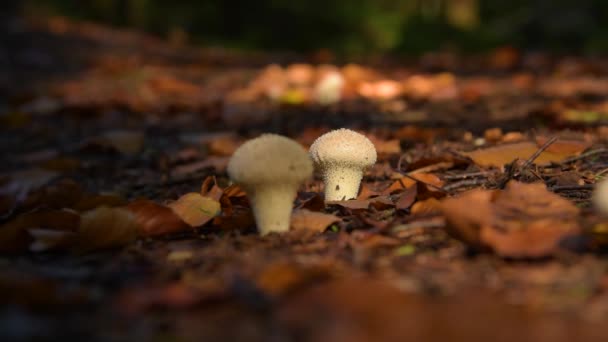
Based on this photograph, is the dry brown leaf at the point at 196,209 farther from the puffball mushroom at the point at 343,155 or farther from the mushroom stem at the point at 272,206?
the puffball mushroom at the point at 343,155

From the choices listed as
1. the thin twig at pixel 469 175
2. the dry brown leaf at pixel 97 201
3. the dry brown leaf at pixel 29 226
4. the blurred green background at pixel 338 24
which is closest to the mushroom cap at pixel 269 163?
the dry brown leaf at pixel 29 226

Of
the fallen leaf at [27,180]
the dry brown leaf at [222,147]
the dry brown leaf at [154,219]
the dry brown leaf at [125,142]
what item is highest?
the dry brown leaf at [154,219]

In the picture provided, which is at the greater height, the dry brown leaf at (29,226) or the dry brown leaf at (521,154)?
the dry brown leaf at (521,154)

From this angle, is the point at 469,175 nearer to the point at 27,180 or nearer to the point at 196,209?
the point at 196,209

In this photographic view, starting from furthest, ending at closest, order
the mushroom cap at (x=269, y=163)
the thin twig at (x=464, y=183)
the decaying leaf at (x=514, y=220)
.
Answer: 1. the thin twig at (x=464, y=183)
2. the mushroom cap at (x=269, y=163)
3. the decaying leaf at (x=514, y=220)

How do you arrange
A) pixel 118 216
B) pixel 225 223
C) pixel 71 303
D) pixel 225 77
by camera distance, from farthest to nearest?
pixel 225 77 < pixel 225 223 < pixel 118 216 < pixel 71 303

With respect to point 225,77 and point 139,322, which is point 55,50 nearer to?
point 225,77

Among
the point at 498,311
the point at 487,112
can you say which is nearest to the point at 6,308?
the point at 498,311
